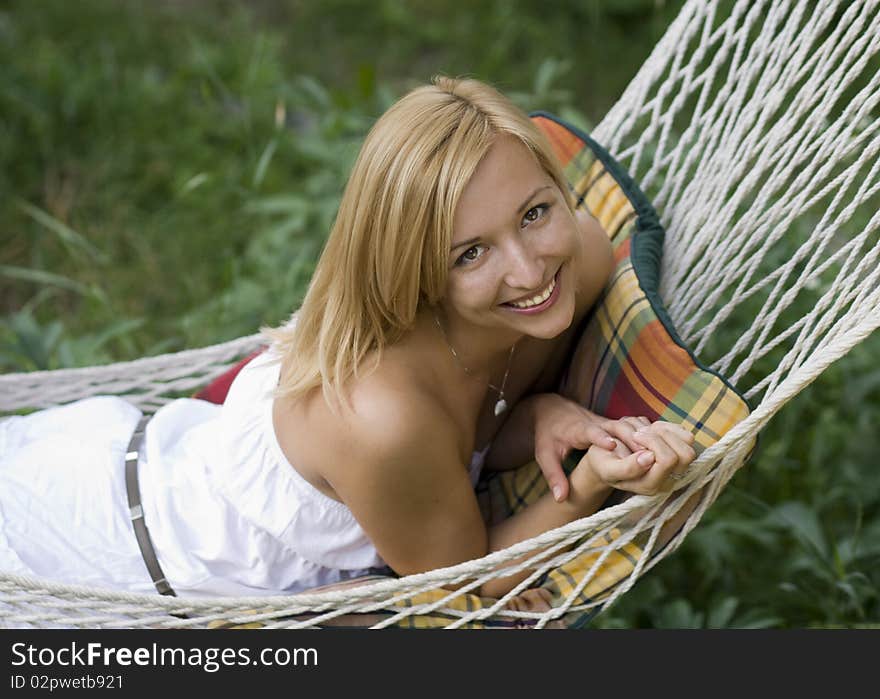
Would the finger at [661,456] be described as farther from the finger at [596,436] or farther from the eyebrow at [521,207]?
the eyebrow at [521,207]

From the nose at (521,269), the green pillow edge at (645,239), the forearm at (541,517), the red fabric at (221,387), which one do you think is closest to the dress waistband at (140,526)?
the red fabric at (221,387)

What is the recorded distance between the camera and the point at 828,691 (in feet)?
5.04

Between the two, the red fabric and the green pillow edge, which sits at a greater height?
the green pillow edge

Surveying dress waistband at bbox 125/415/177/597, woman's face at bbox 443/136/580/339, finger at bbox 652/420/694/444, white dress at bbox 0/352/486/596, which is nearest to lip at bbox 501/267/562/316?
woman's face at bbox 443/136/580/339

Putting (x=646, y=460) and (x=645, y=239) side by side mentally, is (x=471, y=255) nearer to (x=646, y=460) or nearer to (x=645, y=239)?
(x=646, y=460)

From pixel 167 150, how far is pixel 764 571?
6.96ft

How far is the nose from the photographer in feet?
4.50

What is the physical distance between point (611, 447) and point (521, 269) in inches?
11.0

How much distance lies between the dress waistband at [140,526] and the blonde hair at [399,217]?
1.10ft

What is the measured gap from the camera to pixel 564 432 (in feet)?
5.32

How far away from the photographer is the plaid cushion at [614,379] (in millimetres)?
1467

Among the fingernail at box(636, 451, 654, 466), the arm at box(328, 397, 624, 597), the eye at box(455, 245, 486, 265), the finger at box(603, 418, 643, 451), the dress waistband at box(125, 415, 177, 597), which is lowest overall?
the dress waistband at box(125, 415, 177, 597)

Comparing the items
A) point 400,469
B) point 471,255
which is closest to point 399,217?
point 471,255

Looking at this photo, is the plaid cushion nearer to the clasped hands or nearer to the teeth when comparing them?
the clasped hands
